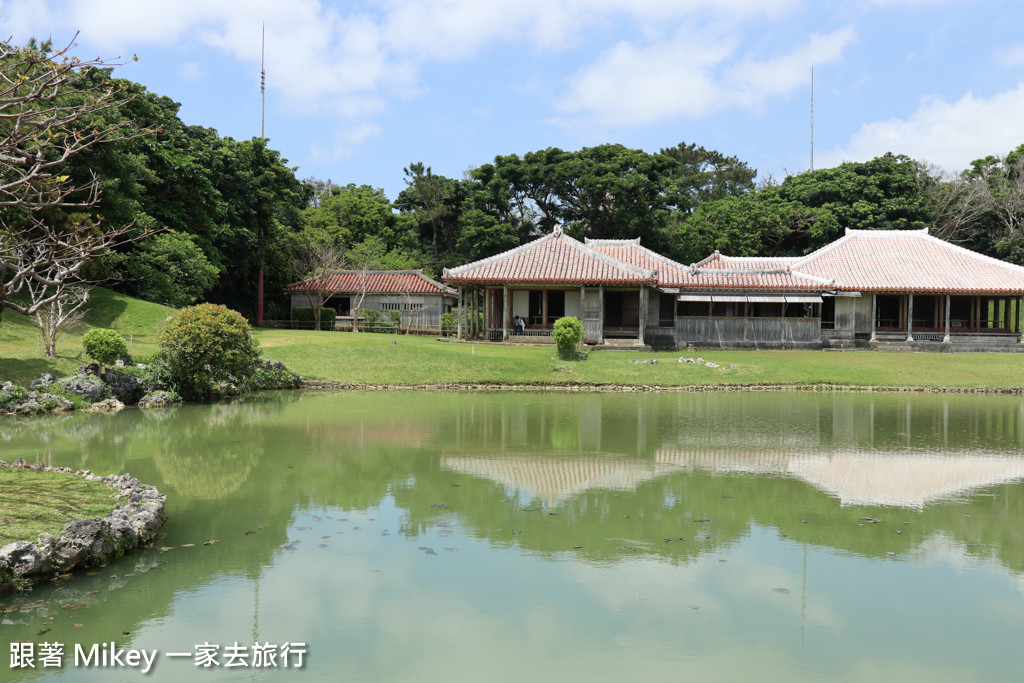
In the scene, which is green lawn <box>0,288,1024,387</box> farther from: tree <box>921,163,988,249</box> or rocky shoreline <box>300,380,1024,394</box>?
tree <box>921,163,988,249</box>

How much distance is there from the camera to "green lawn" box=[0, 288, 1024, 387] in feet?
72.1

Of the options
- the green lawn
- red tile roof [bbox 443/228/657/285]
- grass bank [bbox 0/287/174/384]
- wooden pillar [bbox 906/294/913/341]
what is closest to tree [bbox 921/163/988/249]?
wooden pillar [bbox 906/294/913/341]

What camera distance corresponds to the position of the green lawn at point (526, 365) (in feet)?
72.1

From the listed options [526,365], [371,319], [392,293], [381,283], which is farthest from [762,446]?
[381,283]

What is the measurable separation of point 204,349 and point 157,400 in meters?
1.55

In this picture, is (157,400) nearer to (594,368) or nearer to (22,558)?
(594,368)

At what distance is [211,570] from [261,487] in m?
3.04

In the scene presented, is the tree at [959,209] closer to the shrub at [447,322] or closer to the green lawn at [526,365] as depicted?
the green lawn at [526,365]

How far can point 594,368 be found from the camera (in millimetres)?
23422

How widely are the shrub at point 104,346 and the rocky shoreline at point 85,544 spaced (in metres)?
11.7

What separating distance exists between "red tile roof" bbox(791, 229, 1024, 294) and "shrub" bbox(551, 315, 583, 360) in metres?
13.3

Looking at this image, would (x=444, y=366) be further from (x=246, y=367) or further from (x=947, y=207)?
(x=947, y=207)

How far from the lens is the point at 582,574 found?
657cm

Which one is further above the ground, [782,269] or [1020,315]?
[782,269]
